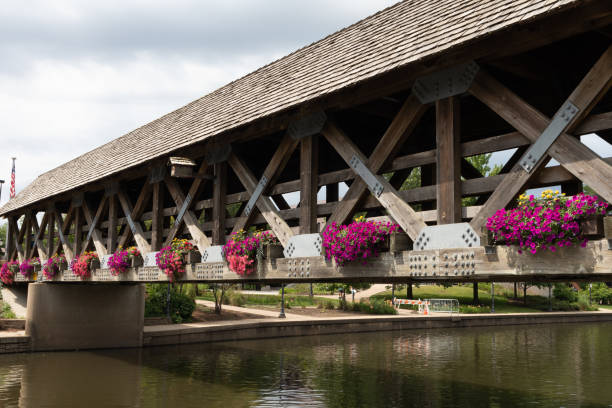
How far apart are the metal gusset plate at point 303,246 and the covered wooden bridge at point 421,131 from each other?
2 cm

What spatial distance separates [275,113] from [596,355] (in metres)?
18.6

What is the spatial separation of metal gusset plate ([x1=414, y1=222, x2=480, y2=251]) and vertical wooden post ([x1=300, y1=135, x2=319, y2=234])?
2.24 meters

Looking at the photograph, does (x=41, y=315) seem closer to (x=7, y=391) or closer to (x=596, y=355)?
(x=7, y=391)

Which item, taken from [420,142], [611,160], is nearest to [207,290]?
[420,142]

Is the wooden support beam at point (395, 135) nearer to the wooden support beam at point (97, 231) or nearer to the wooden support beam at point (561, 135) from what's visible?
the wooden support beam at point (561, 135)

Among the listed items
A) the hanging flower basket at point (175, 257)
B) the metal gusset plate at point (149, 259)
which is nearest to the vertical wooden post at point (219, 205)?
the hanging flower basket at point (175, 257)

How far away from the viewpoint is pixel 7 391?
14062 mm

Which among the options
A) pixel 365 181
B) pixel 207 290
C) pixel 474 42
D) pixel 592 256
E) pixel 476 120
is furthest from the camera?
pixel 207 290

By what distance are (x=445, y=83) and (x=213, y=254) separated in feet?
17.8

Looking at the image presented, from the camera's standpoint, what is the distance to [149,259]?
12.9m

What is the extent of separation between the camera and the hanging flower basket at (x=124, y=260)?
44.0 ft

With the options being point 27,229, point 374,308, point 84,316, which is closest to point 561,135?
point 84,316

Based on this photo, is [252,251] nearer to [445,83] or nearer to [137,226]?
[445,83]

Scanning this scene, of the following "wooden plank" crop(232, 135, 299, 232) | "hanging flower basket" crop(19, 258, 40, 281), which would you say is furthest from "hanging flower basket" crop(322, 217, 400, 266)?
"hanging flower basket" crop(19, 258, 40, 281)
